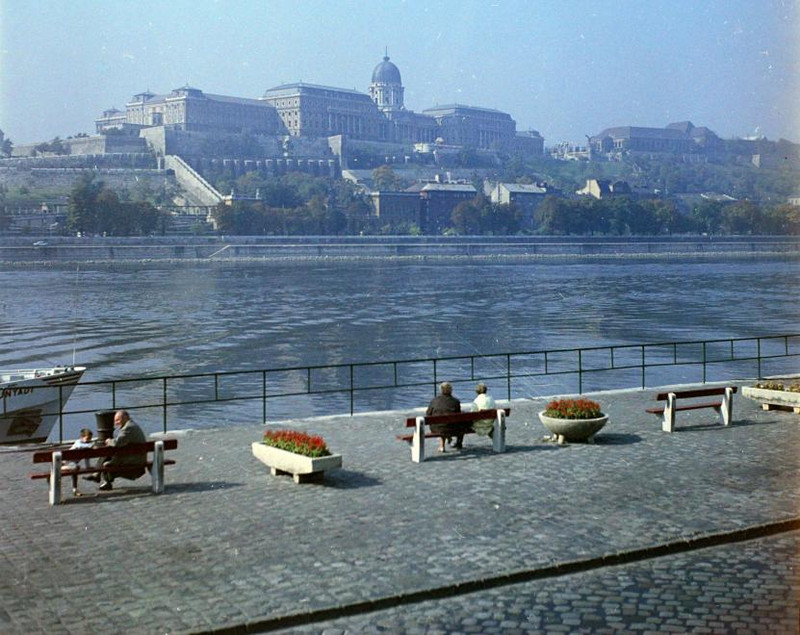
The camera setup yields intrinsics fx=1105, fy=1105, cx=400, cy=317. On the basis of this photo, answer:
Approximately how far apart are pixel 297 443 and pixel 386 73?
158 metres

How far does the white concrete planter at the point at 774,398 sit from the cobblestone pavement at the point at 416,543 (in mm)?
2043

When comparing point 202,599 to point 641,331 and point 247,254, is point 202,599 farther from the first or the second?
point 247,254

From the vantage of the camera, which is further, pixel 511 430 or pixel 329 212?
pixel 329 212

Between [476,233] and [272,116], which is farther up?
[272,116]

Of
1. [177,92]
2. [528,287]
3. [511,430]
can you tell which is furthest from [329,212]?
[511,430]

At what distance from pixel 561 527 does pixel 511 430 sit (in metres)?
3.70

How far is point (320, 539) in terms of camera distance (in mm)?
6465

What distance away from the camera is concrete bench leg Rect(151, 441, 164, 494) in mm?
7742

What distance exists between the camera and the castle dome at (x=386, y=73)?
16200 centimetres

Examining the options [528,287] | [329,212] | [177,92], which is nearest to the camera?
[528,287]

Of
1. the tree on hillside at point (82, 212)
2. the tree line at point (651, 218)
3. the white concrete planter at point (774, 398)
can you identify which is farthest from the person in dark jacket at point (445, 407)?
the tree line at point (651, 218)

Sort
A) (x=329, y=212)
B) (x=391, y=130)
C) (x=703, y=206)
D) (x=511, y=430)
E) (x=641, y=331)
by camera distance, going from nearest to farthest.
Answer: (x=511, y=430)
(x=641, y=331)
(x=329, y=212)
(x=703, y=206)
(x=391, y=130)

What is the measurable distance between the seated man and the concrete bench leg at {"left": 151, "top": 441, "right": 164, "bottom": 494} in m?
0.25

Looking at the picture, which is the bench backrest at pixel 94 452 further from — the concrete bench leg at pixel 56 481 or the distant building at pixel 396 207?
the distant building at pixel 396 207
